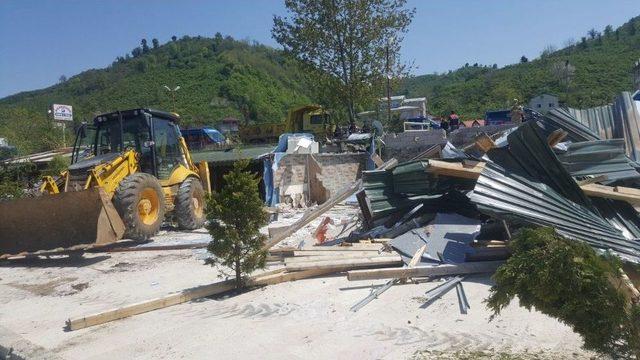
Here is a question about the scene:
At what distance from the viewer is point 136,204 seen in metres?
10.7

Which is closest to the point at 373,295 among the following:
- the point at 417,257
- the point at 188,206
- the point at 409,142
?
the point at 417,257

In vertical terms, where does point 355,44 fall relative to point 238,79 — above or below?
below

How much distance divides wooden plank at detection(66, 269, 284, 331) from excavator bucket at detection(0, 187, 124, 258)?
3.54 metres

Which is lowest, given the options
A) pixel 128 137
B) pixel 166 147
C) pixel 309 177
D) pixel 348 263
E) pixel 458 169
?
pixel 348 263

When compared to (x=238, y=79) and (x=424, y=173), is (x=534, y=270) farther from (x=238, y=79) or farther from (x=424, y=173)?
(x=238, y=79)

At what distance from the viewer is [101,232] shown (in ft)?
32.7

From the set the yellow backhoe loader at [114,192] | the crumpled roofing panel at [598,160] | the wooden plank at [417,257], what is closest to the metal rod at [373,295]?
the wooden plank at [417,257]

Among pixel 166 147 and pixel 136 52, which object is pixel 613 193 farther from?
pixel 136 52

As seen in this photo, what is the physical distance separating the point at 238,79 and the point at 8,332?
77.9 meters

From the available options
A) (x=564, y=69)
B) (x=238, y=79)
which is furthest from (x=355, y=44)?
(x=238, y=79)

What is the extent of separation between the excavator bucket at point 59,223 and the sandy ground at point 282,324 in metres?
1.52

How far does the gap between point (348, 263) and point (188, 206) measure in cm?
662

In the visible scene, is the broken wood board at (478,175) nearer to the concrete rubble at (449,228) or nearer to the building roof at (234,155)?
the concrete rubble at (449,228)

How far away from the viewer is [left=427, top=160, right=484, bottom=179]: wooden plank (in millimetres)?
8047
